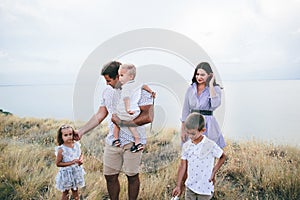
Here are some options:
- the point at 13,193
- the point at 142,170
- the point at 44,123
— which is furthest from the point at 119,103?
the point at 44,123

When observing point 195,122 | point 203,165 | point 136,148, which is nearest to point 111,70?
point 136,148

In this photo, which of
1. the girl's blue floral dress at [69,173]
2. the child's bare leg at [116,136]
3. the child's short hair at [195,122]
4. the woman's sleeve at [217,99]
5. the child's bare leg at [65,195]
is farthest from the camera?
the child's bare leg at [65,195]

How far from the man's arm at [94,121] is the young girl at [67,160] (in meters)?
0.05

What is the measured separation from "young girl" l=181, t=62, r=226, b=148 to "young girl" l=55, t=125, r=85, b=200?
896 mm

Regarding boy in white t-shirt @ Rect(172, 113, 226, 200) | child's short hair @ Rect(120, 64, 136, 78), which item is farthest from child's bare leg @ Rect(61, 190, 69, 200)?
child's short hair @ Rect(120, 64, 136, 78)

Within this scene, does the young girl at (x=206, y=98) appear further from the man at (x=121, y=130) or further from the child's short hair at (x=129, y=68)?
the child's short hair at (x=129, y=68)

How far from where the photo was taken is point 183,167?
206cm

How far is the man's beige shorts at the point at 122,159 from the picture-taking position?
205 centimetres

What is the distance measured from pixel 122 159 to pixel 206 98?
774 mm

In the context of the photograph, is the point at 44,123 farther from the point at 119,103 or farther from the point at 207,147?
the point at 207,147

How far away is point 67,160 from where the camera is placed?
7.45 ft

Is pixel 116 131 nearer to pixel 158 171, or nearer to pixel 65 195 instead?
pixel 65 195

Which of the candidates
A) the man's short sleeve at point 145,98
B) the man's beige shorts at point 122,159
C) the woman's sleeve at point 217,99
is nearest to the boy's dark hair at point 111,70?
the man's short sleeve at point 145,98

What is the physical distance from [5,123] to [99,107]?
12.8ft
